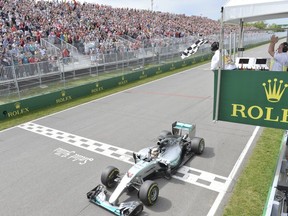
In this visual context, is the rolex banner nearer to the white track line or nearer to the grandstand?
the white track line

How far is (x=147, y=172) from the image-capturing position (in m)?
6.41

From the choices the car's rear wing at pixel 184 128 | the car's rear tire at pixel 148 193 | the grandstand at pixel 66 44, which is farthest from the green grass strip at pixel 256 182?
the grandstand at pixel 66 44

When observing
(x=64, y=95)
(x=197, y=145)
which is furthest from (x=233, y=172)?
(x=64, y=95)

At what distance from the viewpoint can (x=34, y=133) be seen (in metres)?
10.2

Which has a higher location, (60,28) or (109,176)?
(60,28)

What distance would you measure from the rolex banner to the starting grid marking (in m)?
2.33

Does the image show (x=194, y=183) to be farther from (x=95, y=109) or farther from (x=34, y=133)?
(x=95, y=109)

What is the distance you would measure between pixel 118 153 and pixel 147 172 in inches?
83.0

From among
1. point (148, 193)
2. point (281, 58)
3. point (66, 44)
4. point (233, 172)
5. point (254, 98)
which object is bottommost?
point (233, 172)

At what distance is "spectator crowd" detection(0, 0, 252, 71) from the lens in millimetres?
16656

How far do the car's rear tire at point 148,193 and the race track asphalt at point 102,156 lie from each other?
0.19m

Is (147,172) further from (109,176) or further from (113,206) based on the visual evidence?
(113,206)

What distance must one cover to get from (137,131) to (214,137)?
8.66 feet

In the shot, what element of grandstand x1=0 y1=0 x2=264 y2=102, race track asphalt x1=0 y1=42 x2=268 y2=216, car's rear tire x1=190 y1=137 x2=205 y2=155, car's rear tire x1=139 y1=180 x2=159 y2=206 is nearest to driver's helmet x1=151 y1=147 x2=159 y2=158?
race track asphalt x1=0 y1=42 x2=268 y2=216
